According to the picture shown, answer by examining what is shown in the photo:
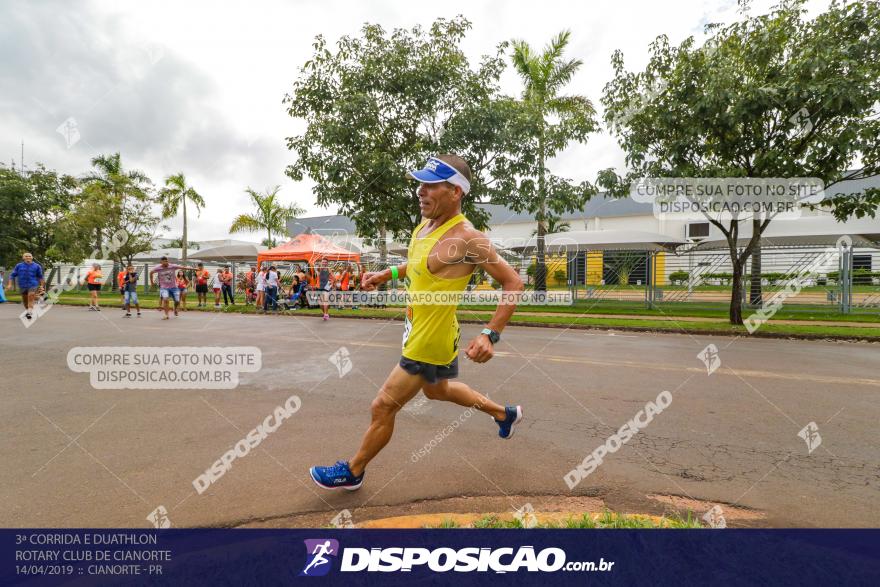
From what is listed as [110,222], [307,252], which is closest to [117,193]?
[110,222]

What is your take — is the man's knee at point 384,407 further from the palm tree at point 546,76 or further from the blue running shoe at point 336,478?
the palm tree at point 546,76

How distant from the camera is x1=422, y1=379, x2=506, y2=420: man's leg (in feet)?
10.9

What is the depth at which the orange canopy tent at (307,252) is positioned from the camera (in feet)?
66.6

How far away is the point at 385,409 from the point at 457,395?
0.66 meters

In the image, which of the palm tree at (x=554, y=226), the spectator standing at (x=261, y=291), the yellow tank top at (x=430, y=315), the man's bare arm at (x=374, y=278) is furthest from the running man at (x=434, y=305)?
the palm tree at (x=554, y=226)

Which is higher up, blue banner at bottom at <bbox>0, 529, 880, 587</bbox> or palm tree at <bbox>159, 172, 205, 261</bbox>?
palm tree at <bbox>159, 172, 205, 261</bbox>

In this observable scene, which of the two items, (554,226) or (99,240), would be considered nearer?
(99,240)

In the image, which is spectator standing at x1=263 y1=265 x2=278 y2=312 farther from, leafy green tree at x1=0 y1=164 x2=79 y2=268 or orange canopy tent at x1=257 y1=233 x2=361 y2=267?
leafy green tree at x1=0 y1=164 x2=79 y2=268

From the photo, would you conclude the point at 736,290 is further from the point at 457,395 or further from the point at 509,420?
the point at 457,395

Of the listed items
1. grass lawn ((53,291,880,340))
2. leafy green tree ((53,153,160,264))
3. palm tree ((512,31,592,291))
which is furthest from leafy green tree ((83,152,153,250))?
palm tree ((512,31,592,291))

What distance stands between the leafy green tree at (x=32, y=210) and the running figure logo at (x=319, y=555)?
39081 mm

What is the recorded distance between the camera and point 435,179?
298cm

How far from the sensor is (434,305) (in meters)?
3.01

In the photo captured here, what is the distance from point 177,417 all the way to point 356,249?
21776 mm
